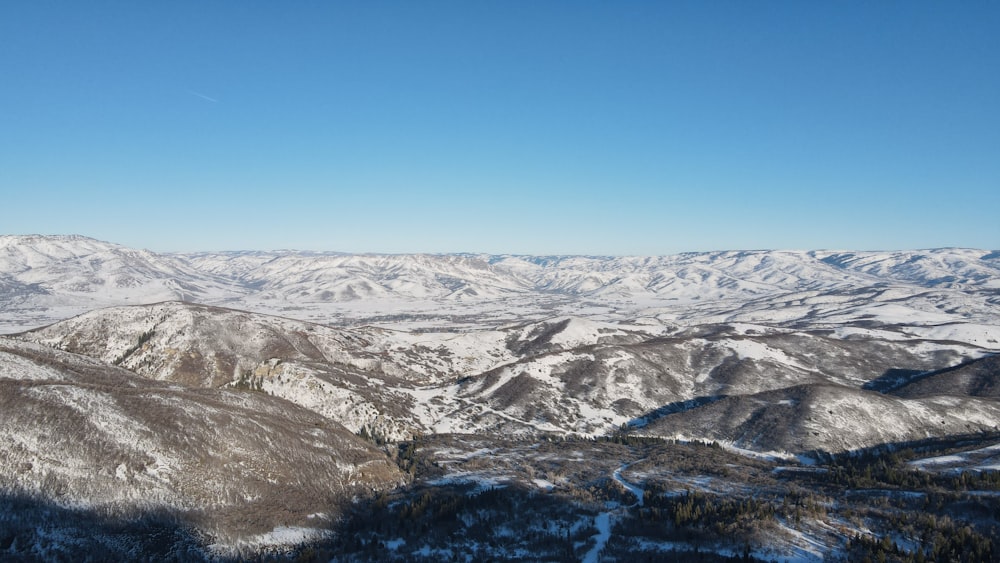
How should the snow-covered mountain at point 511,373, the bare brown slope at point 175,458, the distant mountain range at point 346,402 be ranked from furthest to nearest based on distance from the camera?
the snow-covered mountain at point 511,373 < the distant mountain range at point 346,402 < the bare brown slope at point 175,458

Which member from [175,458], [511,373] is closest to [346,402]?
[175,458]

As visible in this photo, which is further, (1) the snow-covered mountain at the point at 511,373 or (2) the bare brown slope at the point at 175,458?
(1) the snow-covered mountain at the point at 511,373

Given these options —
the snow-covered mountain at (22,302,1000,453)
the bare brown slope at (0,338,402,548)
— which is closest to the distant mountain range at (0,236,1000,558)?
the bare brown slope at (0,338,402,548)

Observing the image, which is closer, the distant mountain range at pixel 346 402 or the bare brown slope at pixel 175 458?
the bare brown slope at pixel 175 458

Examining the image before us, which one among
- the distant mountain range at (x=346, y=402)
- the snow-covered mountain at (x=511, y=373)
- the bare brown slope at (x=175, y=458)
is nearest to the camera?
the bare brown slope at (x=175, y=458)

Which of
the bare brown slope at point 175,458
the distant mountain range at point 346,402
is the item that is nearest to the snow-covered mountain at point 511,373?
the distant mountain range at point 346,402

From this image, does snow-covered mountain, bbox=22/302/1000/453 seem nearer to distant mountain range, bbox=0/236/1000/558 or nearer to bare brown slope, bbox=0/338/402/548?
distant mountain range, bbox=0/236/1000/558

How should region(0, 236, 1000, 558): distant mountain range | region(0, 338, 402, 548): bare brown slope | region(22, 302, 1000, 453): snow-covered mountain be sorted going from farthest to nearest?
region(22, 302, 1000, 453): snow-covered mountain
region(0, 236, 1000, 558): distant mountain range
region(0, 338, 402, 548): bare brown slope

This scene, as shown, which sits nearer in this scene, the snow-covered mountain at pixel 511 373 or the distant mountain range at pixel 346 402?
the distant mountain range at pixel 346 402

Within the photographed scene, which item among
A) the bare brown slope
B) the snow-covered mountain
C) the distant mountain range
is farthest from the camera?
the snow-covered mountain

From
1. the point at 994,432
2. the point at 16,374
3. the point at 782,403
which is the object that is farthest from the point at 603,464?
the point at 16,374

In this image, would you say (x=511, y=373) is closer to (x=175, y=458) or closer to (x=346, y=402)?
(x=346, y=402)

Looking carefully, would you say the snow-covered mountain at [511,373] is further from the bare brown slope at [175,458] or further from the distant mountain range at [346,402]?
the bare brown slope at [175,458]
